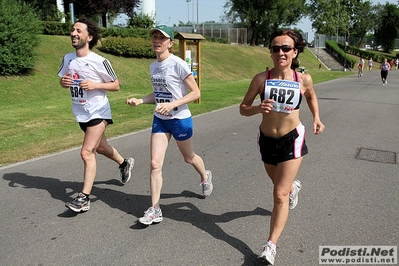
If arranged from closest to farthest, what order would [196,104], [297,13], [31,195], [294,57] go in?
[294,57] < [31,195] < [196,104] < [297,13]

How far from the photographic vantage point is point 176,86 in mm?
4082

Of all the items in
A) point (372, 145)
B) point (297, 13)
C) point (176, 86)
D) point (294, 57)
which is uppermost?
point (297, 13)

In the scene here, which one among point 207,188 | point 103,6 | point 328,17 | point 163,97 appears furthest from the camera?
point 328,17

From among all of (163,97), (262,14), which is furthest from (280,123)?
(262,14)

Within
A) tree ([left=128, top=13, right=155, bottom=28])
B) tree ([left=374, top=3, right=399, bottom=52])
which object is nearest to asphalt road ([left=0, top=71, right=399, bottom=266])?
tree ([left=128, top=13, right=155, bottom=28])

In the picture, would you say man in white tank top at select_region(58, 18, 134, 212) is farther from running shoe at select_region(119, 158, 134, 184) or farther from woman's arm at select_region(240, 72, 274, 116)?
woman's arm at select_region(240, 72, 274, 116)

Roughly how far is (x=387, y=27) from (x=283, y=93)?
100m

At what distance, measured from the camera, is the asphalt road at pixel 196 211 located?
3414 mm

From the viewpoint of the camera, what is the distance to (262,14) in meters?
59.3

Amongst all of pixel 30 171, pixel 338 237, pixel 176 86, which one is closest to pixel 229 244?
pixel 338 237

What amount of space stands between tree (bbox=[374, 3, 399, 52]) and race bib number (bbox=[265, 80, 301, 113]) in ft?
321

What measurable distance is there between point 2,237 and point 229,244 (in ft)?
7.09

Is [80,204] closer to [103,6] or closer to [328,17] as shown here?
[103,6]

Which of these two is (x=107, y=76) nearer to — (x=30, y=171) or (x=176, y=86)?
(x=176, y=86)
